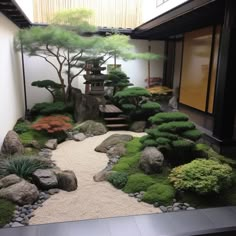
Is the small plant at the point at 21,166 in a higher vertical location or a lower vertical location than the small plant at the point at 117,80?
lower

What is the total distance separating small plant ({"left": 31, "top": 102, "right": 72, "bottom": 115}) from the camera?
7675 mm

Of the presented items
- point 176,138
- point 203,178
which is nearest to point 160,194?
point 203,178

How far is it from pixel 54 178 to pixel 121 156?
5.55 feet

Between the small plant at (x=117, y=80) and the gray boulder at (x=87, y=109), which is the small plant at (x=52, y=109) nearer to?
the gray boulder at (x=87, y=109)

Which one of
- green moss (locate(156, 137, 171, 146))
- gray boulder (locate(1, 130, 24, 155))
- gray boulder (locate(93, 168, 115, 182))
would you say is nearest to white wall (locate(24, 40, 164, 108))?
gray boulder (locate(1, 130, 24, 155))

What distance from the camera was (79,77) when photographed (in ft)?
33.4

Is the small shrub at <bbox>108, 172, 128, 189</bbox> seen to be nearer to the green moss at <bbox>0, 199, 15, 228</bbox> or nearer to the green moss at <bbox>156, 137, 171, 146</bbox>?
the green moss at <bbox>156, 137, 171, 146</bbox>

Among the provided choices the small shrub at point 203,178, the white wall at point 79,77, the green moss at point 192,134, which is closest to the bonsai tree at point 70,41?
the white wall at point 79,77

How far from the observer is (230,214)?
117 inches

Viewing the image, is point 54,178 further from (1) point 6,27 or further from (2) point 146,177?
(1) point 6,27

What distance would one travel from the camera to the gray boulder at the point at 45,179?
3775mm

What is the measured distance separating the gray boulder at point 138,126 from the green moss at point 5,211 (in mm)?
4537

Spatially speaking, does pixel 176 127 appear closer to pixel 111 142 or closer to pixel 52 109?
pixel 111 142

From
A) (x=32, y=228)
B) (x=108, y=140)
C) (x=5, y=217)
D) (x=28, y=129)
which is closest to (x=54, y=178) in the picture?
(x=5, y=217)
